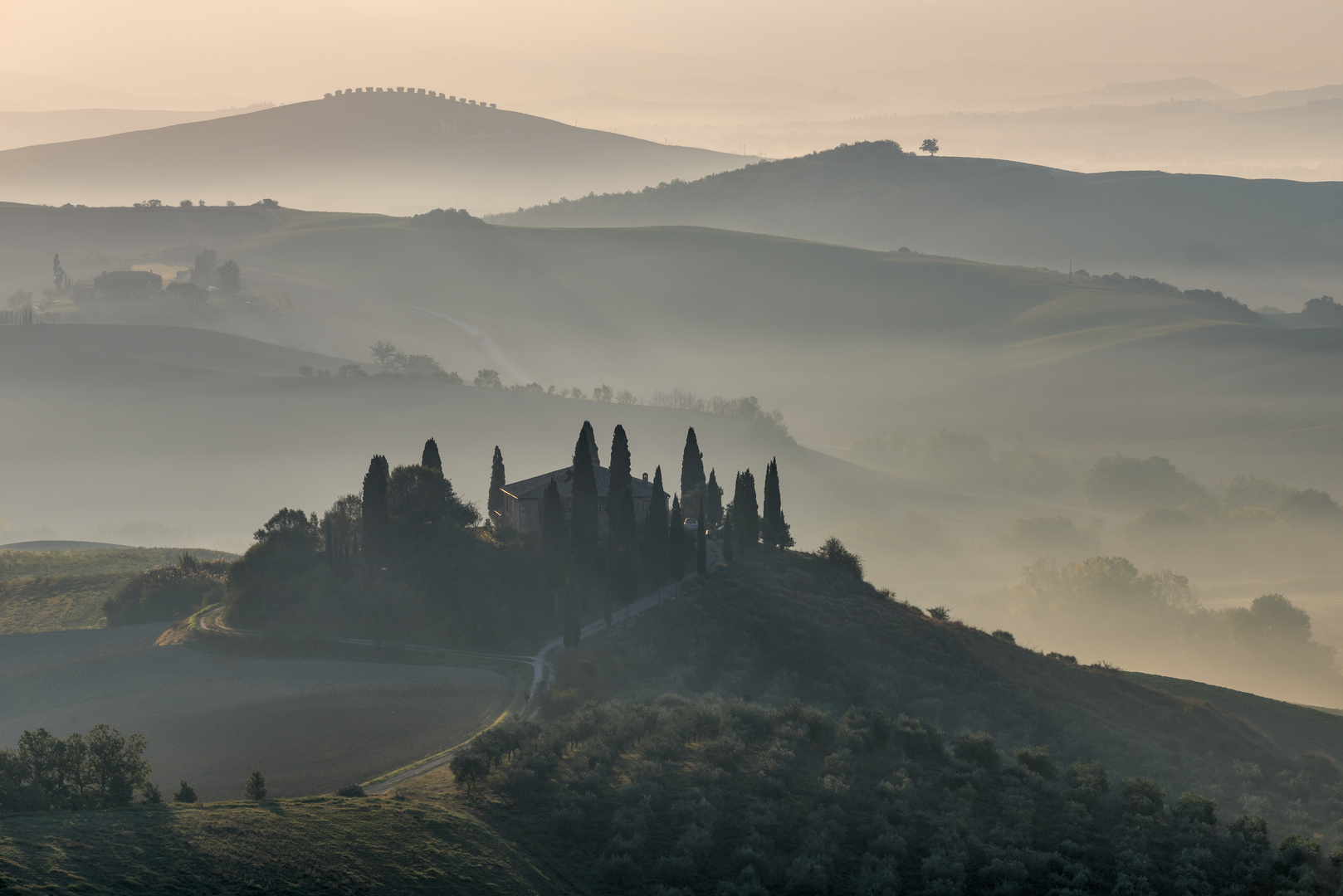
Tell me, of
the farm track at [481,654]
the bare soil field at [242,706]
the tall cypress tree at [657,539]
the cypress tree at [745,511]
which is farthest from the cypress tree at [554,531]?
the cypress tree at [745,511]

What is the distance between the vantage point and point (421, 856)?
26531mm

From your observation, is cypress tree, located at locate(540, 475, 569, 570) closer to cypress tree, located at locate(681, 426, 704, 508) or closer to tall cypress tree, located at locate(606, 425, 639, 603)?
tall cypress tree, located at locate(606, 425, 639, 603)

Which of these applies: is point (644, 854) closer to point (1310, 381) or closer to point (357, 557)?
point (357, 557)

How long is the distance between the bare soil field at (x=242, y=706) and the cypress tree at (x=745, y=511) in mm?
26047

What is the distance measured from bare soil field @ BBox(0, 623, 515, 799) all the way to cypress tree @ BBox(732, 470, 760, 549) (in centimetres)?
2605

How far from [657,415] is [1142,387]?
98086 mm

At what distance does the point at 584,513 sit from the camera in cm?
6006

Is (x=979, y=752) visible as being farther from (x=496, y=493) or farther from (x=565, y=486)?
(x=496, y=493)

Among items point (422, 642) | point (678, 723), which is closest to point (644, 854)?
point (678, 723)

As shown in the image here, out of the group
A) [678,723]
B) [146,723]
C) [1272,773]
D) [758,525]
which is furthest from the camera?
[758,525]

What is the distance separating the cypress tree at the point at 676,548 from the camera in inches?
2456

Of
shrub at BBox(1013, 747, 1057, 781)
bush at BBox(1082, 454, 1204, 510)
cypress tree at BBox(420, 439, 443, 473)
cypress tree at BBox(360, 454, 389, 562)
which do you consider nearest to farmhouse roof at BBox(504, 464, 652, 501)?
cypress tree at BBox(420, 439, 443, 473)

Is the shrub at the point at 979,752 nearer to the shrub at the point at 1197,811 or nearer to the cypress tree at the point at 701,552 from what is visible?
the shrub at the point at 1197,811

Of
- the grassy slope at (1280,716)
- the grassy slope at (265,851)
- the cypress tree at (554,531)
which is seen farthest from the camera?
the cypress tree at (554,531)
